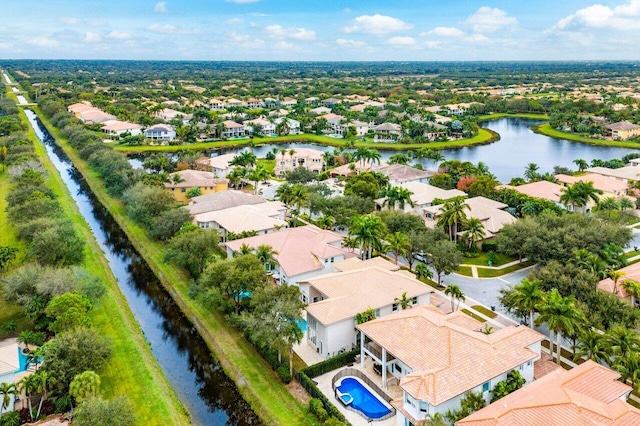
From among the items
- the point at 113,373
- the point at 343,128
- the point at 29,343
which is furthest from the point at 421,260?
the point at 343,128

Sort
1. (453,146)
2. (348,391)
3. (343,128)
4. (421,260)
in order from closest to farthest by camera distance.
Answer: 1. (348,391)
2. (421,260)
3. (453,146)
4. (343,128)

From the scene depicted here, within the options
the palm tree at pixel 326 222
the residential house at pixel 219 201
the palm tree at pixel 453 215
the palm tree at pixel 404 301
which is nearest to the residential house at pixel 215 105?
the residential house at pixel 219 201

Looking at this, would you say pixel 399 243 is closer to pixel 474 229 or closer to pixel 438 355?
pixel 474 229

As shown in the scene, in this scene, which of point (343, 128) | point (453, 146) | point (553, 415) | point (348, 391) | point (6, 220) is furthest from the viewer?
point (343, 128)

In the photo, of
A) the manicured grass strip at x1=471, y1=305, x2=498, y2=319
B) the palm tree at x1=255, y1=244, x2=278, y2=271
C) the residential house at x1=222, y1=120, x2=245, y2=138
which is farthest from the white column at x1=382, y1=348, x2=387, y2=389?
the residential house at x1=222, y1=120, x2=245, y2=138

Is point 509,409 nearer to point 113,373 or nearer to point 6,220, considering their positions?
point 113,373

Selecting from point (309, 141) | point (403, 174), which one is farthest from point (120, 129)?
point (403, 174)
